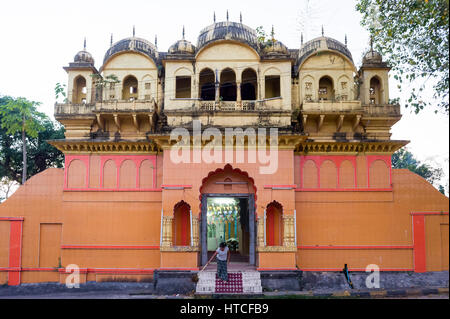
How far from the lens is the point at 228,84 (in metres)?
14.9

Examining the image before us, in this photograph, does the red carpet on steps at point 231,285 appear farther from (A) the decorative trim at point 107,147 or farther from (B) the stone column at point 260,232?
(A) the decorative trim at point 107,147

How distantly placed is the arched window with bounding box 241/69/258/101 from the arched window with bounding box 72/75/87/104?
19.5 ft

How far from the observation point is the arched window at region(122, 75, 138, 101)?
14734 mm

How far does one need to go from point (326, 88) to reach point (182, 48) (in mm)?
5432

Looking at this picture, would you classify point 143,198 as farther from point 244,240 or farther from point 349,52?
point 349,52

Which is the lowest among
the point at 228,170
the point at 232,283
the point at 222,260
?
the point at 232,283

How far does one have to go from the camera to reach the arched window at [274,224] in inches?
520

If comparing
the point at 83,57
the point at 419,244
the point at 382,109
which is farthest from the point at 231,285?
the point at 83,57

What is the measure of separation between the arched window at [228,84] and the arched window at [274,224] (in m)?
4.34

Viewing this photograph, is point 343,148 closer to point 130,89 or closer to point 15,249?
point 130,89

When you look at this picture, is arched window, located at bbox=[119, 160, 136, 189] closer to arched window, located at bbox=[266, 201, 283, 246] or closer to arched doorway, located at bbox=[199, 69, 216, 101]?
arched doorway, located at bbox=[199, 69, 216, 101]

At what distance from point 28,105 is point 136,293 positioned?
10.6m

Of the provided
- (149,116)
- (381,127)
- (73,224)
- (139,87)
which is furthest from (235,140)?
(73,224)

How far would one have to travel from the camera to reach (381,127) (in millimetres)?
13961
